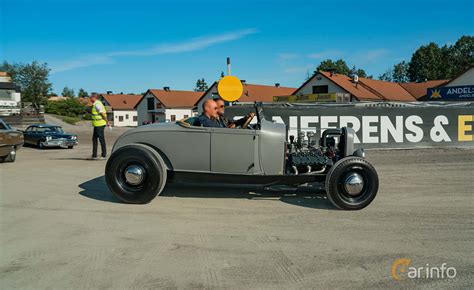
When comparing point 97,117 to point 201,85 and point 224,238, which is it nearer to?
point 224,238

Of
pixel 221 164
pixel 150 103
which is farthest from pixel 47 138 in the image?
pixel 150 103

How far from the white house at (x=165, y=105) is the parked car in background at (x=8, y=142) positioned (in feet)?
163

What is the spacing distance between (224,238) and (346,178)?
2001mm

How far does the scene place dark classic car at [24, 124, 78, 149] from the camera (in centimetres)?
1545

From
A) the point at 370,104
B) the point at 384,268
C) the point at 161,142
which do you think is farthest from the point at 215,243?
the point at 370,104

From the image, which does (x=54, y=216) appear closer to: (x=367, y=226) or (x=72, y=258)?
(x=72, y=258)

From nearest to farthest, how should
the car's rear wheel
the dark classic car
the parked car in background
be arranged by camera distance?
1. the parked car in background
2. the car's rear wheel
3. the dark classic car

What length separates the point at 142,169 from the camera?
5.21 meters

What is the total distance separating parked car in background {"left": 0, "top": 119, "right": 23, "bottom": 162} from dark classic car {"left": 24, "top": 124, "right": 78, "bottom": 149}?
5654 mm

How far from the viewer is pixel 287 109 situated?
11.8 metres

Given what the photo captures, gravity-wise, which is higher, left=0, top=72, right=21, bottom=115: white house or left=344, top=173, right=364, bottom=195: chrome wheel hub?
left=0, top=72, right=21, bottom=115: white house

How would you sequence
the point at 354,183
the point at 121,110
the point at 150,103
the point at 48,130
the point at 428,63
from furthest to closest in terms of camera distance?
the point at 428,63
the point at 121,110
the point at 150,103
the point at 48,130
the point at 354,183

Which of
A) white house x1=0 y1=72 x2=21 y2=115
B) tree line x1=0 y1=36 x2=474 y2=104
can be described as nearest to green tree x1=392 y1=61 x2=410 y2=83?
tree line x1=0 y1=36 x2=474 y2=104

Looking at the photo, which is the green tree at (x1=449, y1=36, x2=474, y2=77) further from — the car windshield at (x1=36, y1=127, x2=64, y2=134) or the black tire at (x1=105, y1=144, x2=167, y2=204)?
the black tire at (x1=105, y1=144, x2=167, y2=204)
